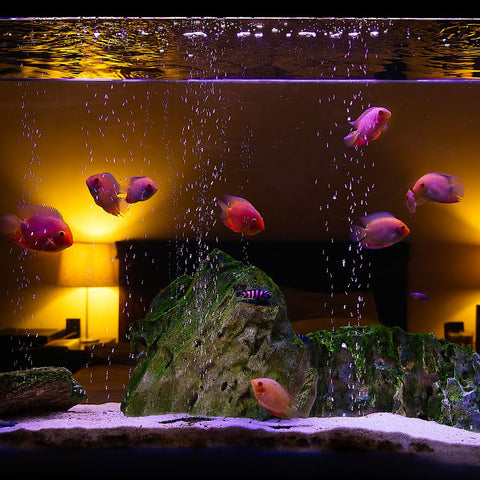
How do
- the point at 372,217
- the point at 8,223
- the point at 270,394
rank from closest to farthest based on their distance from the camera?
1. the point at 270,394
2. the point at 372,217
3. the point at 8,223

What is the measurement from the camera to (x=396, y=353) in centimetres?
354

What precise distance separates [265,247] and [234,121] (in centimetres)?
129

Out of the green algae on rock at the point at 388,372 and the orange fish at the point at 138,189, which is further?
the orange fish at the point at 138,189

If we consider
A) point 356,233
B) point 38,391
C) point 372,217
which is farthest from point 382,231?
point 38,391

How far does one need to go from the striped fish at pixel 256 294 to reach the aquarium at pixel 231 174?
81 centimetres

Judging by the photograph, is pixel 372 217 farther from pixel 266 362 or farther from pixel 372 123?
pixel 266 362

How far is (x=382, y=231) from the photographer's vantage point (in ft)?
11.6

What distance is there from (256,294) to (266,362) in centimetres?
49

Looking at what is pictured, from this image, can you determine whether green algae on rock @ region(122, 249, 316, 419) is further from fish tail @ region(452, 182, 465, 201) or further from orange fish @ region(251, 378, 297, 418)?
fish tail @ region(452, 182, 465, 201)

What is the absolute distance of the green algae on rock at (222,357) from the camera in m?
3.07

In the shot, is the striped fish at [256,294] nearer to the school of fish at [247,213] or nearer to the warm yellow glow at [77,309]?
the school of fish at [247,213]

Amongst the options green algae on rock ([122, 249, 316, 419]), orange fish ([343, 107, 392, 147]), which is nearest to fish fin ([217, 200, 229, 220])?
green algae on rock ([122, 249, 316, 419])

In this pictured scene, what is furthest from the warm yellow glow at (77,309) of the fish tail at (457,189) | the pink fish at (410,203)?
the fish tail at (457,189)
